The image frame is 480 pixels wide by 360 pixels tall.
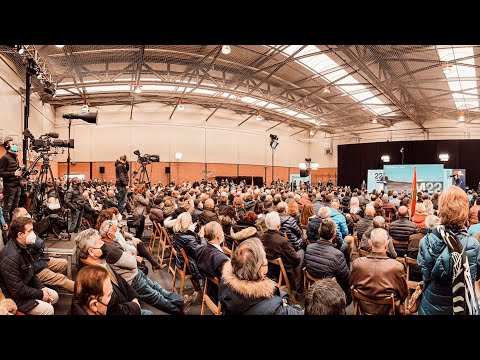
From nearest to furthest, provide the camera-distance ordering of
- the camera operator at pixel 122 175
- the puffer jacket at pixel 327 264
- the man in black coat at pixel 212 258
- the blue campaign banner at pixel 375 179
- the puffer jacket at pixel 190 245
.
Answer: the man in black coat at pixel 212 258
the puffer jacket at pixel 327 264
the puffer jacket at pixel 190 245
the camera operator at pixel 122 175
the blue campaign banner at pixel 375 179

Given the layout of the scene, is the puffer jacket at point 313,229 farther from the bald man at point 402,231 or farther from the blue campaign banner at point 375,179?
the blue campaign banner at point 375,179

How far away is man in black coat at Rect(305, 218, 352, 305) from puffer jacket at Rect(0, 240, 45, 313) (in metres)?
2.45

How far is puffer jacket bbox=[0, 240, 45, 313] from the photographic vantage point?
8.34 feet

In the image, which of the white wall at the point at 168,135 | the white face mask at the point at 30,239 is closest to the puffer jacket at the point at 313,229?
the white face mask at the point at 30,239

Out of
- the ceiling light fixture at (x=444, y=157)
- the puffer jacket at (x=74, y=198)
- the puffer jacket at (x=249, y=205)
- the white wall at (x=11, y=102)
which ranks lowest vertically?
the puffer jacket at (x=249, y=205)

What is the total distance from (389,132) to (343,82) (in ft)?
31.3

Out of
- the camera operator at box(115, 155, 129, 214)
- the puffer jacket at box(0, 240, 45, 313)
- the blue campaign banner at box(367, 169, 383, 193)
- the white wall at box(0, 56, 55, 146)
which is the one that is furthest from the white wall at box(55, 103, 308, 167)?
the puffer jacket at box(0, 240, 45, 313)

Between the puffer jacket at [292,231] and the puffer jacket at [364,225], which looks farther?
the puffer jacket at [364,225]

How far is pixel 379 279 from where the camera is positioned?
7.66 feet

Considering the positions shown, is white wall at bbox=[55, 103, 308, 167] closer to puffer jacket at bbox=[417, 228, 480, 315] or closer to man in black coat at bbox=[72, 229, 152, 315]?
man in black coat at bbox=[72, 229, 152, 315]

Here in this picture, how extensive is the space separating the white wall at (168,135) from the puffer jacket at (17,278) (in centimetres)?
1487

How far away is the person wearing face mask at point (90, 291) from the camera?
1781 mm

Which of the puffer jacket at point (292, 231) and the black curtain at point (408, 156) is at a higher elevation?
the black curtain at point (408, 156)

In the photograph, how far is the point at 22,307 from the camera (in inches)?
100
